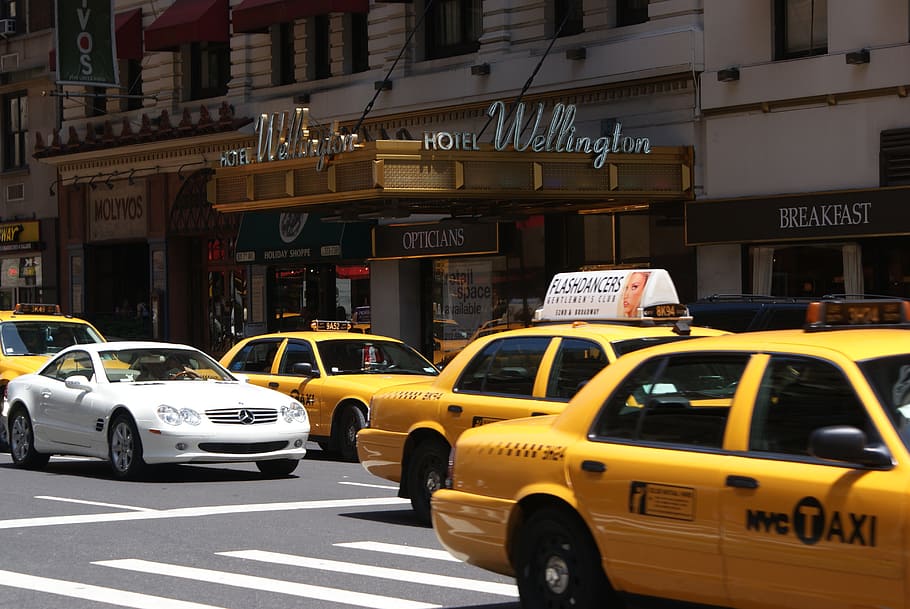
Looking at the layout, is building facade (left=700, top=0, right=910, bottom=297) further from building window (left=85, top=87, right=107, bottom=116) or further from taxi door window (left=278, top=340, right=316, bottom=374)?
building window (left=85, top=87, right=107, bottom=116)

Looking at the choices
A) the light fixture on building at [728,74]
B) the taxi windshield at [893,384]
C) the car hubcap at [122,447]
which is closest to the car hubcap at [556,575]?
the taxi windshield at [893,384]

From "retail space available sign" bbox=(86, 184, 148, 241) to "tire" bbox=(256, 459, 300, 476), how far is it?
1920 centimetres

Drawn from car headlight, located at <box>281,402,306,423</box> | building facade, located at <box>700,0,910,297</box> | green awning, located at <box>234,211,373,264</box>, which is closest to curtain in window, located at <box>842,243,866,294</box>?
building facade, located at <box>700,0,910,297</box>

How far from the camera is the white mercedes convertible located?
14859 mm

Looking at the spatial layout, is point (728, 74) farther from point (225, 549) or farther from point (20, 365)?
point (225, 549)

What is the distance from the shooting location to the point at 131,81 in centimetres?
3522

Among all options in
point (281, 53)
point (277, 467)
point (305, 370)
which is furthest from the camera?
point (281, 53)

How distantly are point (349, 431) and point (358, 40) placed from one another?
1346 cm

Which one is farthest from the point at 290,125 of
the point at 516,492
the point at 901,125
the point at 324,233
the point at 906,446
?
the point at 906,446

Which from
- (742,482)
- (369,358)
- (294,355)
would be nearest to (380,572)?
(742,482)

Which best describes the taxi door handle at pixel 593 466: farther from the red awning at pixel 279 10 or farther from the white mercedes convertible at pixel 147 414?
the red awning at pixel 279 10

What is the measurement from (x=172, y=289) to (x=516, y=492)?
2734 centimetres

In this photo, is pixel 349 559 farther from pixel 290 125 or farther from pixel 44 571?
pixel 290 125

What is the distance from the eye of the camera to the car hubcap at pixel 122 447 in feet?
49.7
